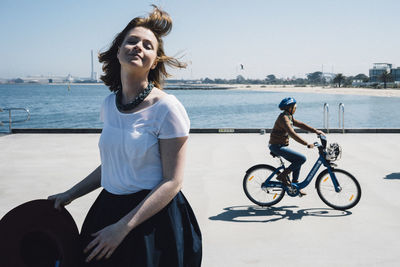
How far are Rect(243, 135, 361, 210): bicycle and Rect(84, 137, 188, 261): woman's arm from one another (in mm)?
4122

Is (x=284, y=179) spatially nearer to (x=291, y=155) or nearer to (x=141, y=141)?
(x=291, y=155)

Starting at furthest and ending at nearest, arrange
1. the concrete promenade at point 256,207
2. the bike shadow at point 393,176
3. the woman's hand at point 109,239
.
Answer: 1. the bike shadow at point 393,176
2. the concrete promenade at point 256,207
3. the woman's hand at point 109,239

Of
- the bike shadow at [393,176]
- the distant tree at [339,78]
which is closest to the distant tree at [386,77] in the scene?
the distant tree at [339,78]

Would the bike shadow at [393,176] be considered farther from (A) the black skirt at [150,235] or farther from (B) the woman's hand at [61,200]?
(B) the woman's hand at [61,200]

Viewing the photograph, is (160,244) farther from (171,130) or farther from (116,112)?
(116,112)

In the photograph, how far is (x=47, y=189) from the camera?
22.9 ft

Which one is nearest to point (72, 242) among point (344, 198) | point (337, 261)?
point (337, 261)

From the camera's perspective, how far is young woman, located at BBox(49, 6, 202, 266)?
5.39 feet

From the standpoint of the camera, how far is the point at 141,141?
1.66 meters

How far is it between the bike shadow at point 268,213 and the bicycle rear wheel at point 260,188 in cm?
11

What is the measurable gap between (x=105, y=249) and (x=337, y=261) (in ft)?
10.3

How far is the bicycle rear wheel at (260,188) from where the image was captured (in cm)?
594

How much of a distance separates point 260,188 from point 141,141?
4.59 meters

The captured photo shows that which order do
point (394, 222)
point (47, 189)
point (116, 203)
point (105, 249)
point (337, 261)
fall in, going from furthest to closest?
1. point (47, 189)
2. point (394, 222)
3. point (337, 261)
4. point (116, 203)
5. point (105, 249)
